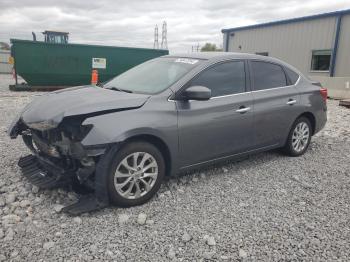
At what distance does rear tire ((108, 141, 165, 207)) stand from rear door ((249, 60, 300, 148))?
164 cm

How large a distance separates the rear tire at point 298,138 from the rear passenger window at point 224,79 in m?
1.34

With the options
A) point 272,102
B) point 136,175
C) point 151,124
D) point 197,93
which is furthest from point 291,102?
point 136,175

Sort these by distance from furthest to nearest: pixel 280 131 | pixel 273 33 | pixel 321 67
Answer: pixel 273 33 → pixel 321 67 → pixel 280 131

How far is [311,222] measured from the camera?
307 cm

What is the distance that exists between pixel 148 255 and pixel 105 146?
3.43 ft

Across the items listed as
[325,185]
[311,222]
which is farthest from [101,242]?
[325,185]

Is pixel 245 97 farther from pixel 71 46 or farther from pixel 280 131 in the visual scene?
pixel 71 46

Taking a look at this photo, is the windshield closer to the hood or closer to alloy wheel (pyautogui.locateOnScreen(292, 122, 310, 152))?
the hood

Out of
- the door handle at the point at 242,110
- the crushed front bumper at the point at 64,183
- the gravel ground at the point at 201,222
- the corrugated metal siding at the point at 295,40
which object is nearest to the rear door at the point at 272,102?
the door handle at the point at 242,110

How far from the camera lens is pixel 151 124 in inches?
127

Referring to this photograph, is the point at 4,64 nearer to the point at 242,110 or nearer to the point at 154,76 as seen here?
the point at 154,76

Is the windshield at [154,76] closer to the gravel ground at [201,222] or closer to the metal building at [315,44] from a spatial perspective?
the gravel ground at [201,222]

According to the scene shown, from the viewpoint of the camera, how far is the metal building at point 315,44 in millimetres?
14641

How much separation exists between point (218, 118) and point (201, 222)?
1309 millimetres
